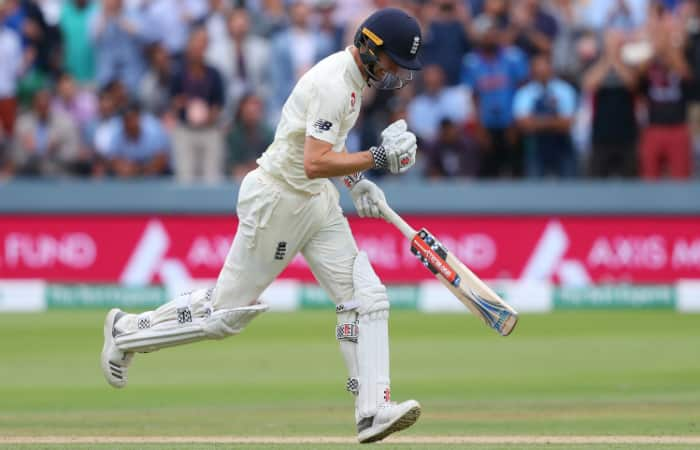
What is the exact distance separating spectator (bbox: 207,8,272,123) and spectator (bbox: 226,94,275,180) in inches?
12.5

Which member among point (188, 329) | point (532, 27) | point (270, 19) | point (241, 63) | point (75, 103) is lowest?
point (188, 329)

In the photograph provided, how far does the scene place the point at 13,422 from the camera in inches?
261

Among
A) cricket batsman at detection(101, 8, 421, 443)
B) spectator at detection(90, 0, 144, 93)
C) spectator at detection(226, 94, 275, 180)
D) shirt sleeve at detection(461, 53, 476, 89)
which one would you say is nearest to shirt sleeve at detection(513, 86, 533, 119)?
shirt sleeve at detection(461, 53, 476, 89)

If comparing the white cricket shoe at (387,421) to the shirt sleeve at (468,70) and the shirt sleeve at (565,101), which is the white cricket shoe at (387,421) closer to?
the shirt sleeve at (565,101)

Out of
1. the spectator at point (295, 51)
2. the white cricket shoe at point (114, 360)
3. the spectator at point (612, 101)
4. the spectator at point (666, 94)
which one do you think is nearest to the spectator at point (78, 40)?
the spectator at point (295, 51)

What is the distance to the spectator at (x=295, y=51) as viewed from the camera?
12766 mm

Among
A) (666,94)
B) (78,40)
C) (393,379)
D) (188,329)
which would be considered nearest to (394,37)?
(188,329)

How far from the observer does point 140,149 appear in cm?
1295

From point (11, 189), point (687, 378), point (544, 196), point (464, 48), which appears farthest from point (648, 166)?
point (11, 189)

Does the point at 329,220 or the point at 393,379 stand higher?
the point at 329,220

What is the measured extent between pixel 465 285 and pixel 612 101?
22.5ft

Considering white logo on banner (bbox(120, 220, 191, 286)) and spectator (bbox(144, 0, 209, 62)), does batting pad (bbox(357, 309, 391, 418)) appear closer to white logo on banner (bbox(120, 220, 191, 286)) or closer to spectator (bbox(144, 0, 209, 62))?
white logo on banner (bbox(120, 220, 191, 286))

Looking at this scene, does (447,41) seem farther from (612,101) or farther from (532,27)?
(612,101)

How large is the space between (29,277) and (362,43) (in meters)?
8.40
